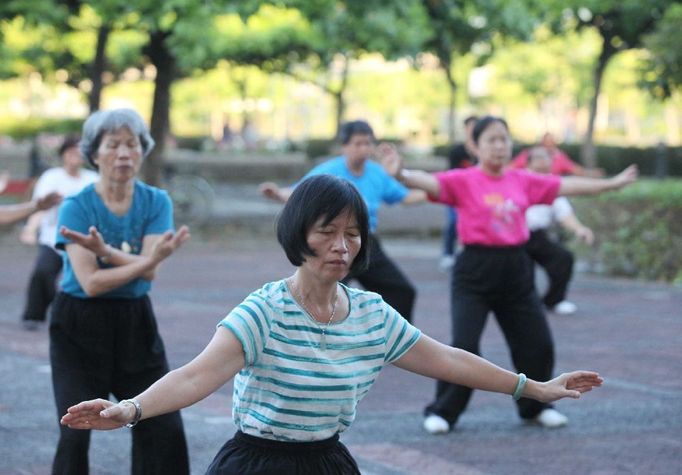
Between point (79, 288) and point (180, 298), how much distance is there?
28.5 feet

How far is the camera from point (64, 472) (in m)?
4.98

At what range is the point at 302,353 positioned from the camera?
12.2ft

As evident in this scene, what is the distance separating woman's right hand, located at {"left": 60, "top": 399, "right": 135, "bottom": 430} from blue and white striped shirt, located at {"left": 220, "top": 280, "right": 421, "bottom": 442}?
1.21ft

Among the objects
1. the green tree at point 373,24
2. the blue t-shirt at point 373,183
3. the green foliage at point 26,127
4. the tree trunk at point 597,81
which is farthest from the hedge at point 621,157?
the blue t-shirt at point 373,183

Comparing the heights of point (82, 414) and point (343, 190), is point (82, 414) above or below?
below

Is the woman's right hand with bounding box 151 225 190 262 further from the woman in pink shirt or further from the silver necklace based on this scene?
the woman in pink shirt

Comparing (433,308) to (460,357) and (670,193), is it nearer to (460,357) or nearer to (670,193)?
(670,193)

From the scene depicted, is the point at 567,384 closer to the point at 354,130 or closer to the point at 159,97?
the point at 354,130

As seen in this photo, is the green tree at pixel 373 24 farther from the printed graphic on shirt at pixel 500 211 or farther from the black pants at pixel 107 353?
the black pants at pixel 107 353

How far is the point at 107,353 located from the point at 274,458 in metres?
1.64

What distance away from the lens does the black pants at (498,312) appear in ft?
24.5

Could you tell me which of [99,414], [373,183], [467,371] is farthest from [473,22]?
[99,414]

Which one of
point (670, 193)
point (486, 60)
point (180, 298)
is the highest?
point (486, 60)

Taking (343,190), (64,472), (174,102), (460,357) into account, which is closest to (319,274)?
(343,190)
